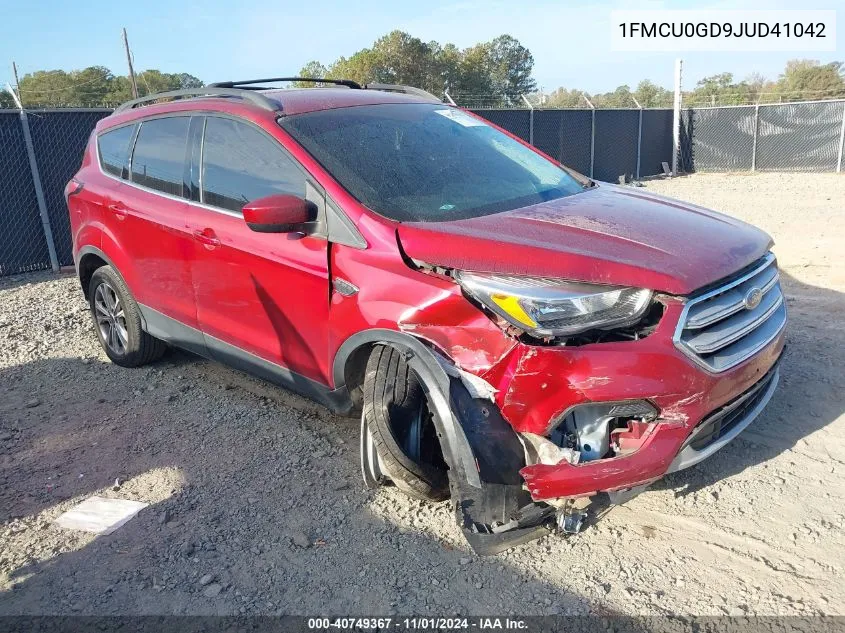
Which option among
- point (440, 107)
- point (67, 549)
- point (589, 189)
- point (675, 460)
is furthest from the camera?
point (440, 107)

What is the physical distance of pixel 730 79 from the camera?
1732 inches

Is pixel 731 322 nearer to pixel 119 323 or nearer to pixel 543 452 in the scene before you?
pixel 543 452

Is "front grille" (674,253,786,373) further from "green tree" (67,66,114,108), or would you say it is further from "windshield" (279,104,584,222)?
"green tree" (67,66,114,108)

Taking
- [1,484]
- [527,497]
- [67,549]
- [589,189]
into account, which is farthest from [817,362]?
[1,484]

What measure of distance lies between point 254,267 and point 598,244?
1784 millimetres

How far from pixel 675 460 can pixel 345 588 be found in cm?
137

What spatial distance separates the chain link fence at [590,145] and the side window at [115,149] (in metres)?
4.27

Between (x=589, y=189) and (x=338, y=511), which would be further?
(x=589, y=189)

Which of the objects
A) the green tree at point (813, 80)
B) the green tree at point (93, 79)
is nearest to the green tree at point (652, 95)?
the green tree at point (813, 80)

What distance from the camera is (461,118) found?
4.23 m

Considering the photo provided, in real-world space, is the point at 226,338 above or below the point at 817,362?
above

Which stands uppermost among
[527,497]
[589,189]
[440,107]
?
[440,107]

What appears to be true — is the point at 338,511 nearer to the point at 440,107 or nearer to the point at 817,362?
the point at 440,107

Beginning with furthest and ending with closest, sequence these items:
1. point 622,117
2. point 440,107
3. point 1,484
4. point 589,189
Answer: point 622,117
point 440,107
point 589,189
point 1,484
